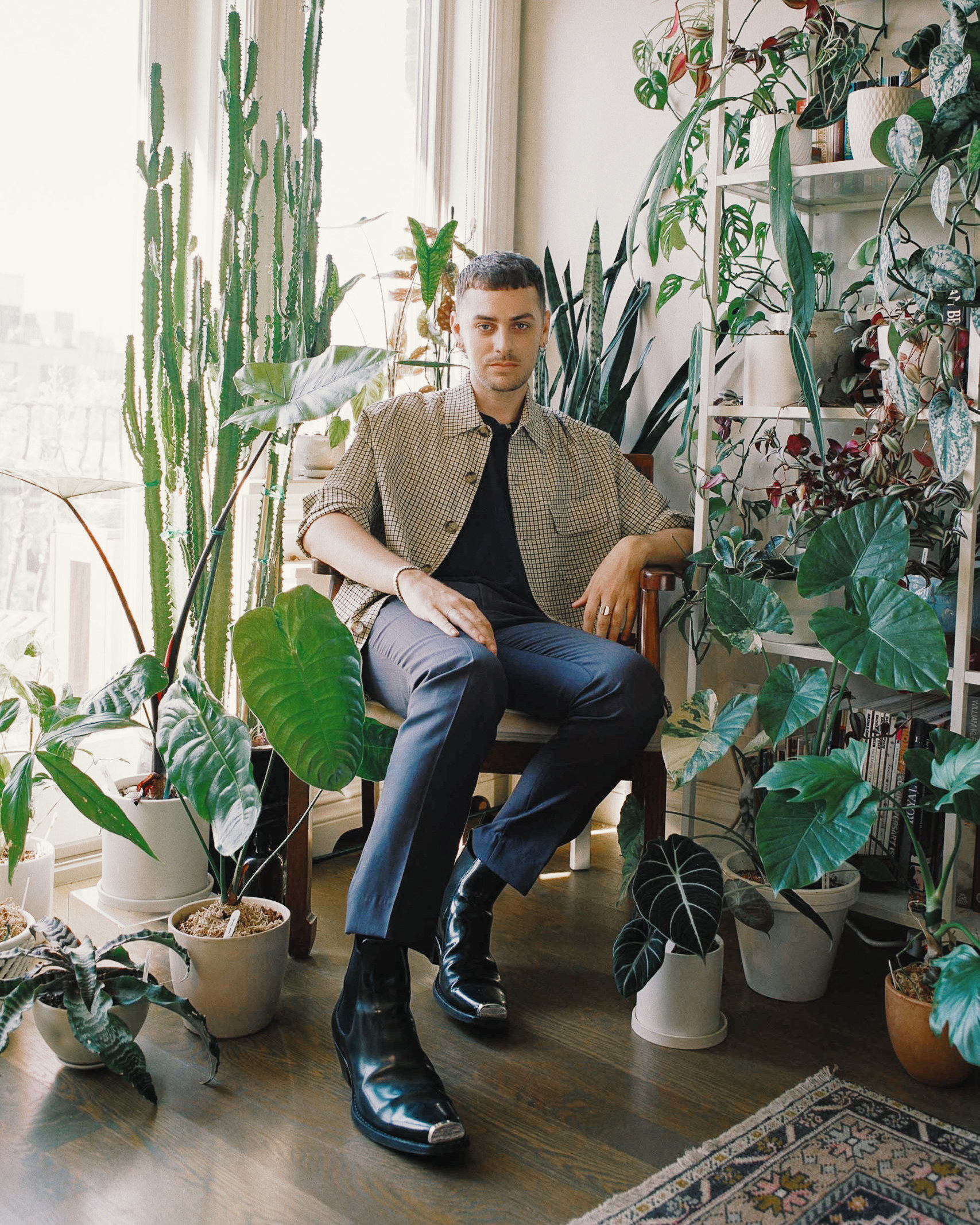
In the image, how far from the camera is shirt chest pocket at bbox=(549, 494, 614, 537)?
2.24 meters

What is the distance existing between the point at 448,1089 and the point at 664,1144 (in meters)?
0.32

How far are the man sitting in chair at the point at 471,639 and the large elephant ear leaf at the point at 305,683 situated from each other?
10cm

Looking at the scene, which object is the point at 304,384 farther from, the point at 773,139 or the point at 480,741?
the point at 773,139

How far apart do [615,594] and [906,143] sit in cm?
89

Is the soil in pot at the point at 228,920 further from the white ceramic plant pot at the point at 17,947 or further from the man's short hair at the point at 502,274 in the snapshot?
the man's short hair at the point at 502,274

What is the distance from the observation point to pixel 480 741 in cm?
167

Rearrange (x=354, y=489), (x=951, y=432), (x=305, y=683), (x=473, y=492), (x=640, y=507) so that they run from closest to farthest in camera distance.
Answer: (x=305, y=683)
(x=951, y=432)
(x=354, y=489)
(x=473, y=492)
(x=640, y=507)

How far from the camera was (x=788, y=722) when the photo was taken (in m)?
1.67

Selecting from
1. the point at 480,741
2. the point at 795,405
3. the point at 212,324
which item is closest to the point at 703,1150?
the point at 480,741

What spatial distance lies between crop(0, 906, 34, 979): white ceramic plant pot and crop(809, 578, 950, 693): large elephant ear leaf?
1307 mm

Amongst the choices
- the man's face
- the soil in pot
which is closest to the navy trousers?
the soil in pot

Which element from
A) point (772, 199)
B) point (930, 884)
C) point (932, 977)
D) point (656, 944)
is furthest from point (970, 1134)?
point (772, 199)

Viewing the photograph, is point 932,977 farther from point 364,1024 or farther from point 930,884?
point 364,1024

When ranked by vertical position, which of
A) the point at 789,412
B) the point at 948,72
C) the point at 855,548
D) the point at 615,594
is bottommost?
the point at 615,594
